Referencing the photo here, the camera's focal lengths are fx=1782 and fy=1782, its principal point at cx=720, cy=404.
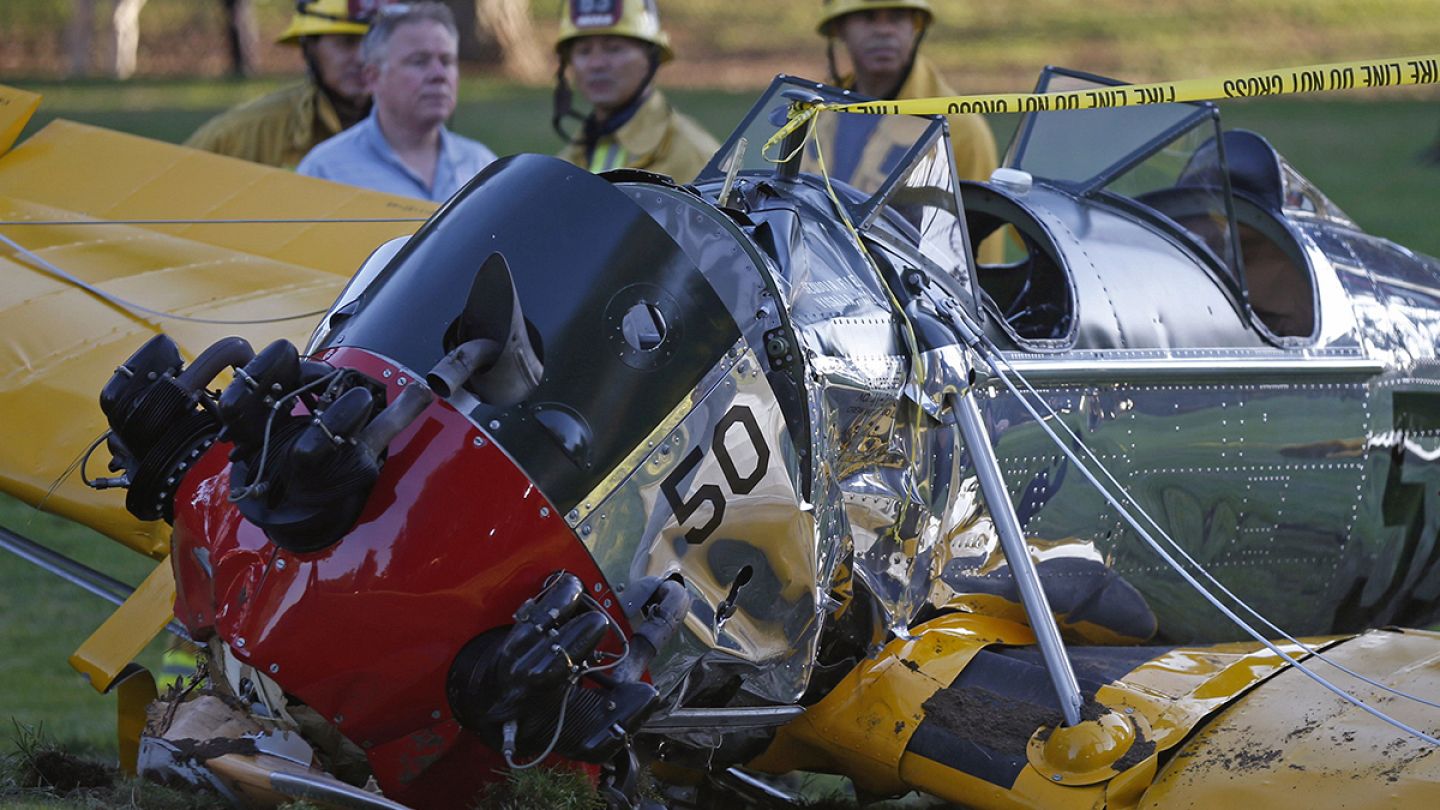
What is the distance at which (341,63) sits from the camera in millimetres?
8828

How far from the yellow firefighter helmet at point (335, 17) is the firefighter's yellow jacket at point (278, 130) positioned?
1.04 ft

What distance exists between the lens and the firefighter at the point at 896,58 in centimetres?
836

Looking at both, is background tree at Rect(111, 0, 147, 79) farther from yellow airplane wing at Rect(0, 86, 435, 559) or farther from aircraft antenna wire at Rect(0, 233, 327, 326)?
aircraft antenna wire at Rect(0, 233, 327, 326)

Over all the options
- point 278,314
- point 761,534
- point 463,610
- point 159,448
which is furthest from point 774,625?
point 278,314

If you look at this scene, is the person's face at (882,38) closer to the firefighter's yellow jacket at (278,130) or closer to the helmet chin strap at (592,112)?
the helmet chin strap at (592,112)

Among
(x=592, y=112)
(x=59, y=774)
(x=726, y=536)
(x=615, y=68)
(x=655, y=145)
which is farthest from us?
(x=592, y=112)

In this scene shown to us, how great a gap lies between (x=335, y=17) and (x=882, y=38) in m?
2.67

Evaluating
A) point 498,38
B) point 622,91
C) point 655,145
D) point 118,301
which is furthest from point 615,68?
point 498,38

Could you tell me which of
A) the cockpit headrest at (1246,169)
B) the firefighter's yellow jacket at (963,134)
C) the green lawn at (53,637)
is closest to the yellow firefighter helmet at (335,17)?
the firefighter's yellow jacket at (963,134)

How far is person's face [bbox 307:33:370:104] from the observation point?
8812mm

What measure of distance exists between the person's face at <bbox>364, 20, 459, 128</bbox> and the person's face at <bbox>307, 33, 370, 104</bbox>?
4.26ft

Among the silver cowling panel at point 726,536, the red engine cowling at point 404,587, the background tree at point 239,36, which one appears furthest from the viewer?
the background tree at point 239,36

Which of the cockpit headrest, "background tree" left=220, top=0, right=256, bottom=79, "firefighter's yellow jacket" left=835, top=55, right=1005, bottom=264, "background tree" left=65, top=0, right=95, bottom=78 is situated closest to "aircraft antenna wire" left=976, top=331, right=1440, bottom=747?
the cockpit headrest

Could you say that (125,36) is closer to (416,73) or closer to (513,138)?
(513,138)
